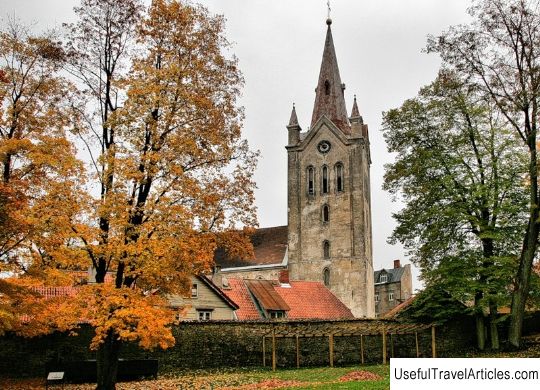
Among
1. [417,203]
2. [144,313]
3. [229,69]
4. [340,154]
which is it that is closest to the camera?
[144,313]

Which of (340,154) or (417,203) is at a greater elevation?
(340,154)

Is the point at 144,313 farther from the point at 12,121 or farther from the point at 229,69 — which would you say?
the point at 12,121

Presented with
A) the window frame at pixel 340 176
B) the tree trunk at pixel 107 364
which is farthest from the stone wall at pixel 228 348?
the window frame at pixel 340 176

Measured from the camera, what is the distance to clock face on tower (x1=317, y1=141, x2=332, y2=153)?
59938mm

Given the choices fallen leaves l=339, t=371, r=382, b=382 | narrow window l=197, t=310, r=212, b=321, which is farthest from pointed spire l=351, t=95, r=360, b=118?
fallen leaves l=339, t=371, r=382, b=382

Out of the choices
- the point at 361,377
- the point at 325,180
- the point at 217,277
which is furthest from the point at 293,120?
the point at 361,377

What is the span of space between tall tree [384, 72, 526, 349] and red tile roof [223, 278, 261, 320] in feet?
38.5

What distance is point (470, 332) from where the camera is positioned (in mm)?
31797

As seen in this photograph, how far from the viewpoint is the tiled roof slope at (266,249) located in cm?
5859

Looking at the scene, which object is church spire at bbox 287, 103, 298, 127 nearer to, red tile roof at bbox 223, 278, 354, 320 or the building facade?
red tile roof at bbox 223, 278, 354, 320

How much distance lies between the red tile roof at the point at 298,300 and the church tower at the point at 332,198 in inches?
410

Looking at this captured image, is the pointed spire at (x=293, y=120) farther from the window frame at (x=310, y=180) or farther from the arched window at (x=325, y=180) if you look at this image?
the arched window at (x=325, y=180)

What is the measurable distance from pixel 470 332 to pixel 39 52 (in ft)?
82.1

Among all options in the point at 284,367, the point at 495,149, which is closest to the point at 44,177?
the point at 284,367
